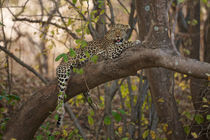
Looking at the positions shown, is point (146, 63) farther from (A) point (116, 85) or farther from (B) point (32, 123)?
(B) point (32, 123)

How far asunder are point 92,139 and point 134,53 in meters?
4.05

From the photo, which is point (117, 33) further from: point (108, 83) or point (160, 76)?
point (108, 83)

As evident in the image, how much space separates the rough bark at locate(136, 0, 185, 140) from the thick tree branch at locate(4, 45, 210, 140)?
291 millimetres

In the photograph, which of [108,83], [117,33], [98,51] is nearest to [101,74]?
[98,51]

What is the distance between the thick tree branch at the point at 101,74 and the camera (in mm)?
3219

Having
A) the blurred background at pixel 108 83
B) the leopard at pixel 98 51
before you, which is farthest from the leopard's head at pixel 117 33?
the blurred background at pixel 108 83

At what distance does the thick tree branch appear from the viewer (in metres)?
3.22

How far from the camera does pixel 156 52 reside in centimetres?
333

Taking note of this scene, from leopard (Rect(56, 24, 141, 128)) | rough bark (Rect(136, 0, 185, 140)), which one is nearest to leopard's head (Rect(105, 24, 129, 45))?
leopard (Rect(56, 24, 141, 128))

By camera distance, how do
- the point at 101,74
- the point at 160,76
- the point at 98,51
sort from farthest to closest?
the point at 98,51 → the point at 160,76 → the point at 101,74

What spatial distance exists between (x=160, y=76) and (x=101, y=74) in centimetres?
110

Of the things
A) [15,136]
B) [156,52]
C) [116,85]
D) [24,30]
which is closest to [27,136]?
[15,136]

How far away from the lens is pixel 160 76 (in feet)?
14.1

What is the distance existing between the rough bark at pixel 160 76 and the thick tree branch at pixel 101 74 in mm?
291
